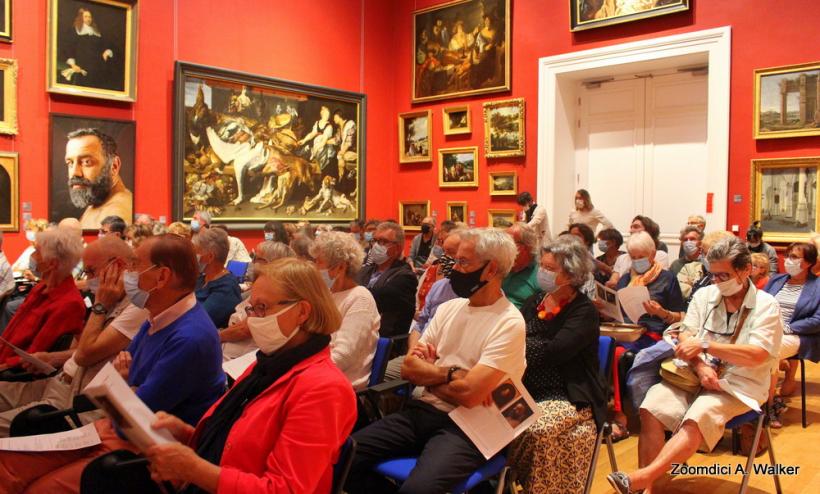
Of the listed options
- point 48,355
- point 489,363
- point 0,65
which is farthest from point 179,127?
point 489,363

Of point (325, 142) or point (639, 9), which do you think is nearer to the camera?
point (639, 9)

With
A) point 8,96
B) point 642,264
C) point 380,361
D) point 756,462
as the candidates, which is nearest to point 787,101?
point 642,264

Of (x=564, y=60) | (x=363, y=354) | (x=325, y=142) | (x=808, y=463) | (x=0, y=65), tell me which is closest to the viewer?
(x=363, y=354)

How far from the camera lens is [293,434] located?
Result: 220 centimetres

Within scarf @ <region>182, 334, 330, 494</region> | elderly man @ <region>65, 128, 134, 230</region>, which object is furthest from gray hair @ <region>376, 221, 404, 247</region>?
elderly man @ <region>65, 128, 134, 230</region>

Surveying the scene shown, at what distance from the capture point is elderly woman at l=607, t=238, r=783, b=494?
3711 mm

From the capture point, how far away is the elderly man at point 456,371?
307 cm

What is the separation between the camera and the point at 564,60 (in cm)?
1219

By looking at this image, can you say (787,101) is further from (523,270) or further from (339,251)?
(339,251)

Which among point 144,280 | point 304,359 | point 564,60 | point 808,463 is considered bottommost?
point 808,463

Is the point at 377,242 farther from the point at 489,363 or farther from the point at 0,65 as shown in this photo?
the point at 0,65

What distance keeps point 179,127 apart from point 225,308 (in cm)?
732

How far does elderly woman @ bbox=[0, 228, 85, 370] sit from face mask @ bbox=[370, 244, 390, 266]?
2.36 m

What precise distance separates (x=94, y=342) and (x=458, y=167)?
1097 centimetres
